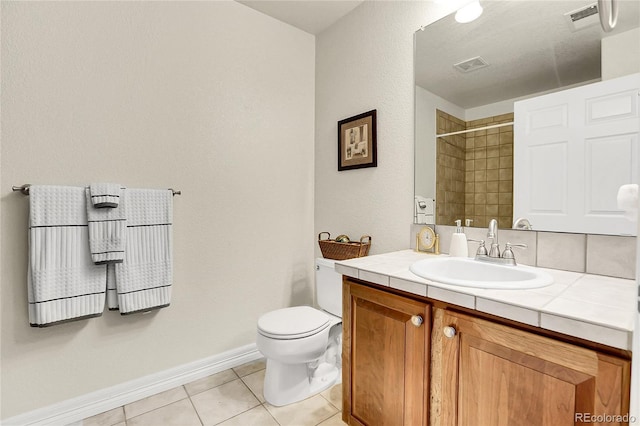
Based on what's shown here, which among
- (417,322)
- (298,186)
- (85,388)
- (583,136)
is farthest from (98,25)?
(583,136)

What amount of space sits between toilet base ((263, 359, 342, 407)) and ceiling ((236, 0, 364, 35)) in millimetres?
2295

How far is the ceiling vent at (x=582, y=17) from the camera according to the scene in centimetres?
116

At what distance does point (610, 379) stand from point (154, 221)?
193 cm

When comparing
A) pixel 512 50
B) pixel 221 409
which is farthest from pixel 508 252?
pixel 221 409

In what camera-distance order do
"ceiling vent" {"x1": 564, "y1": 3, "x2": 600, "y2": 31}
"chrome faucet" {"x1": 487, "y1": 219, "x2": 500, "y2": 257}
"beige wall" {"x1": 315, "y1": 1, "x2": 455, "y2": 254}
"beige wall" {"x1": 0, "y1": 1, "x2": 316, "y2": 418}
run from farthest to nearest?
1. "beige wall" {"x1": 315, "y1": 1, "x2": 455, "y2": 254}
2. "beige wall" {"x1": 0, "y1": 1, "x2": 316, "y2": 418}
3. "chrome faucet" {"x1": 487, "y1": 219, "x2": 500, "y2": 257}
4. "ceiling vent" {"x1": 564, "y1": 3, "x2": 600, "y2": 31}

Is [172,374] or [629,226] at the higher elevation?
[629,226]

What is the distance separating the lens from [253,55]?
2.12 m

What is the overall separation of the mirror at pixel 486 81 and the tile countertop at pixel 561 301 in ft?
1.47

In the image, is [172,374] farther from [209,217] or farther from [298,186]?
[298,186]

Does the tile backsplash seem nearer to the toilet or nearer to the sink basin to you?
the sink basin

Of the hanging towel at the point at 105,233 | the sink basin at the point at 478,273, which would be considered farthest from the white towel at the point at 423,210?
the hanging towel at the point at 105,233

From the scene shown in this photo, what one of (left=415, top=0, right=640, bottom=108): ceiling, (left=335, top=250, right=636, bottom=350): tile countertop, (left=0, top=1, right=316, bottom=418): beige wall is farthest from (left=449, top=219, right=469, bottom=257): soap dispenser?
(left=0, top=1, right=316, bottom=418): beige wall

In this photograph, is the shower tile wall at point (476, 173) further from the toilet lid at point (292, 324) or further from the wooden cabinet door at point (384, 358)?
the toilet lid at point (292, 324)

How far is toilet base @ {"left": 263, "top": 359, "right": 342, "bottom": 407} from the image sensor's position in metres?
1.64
